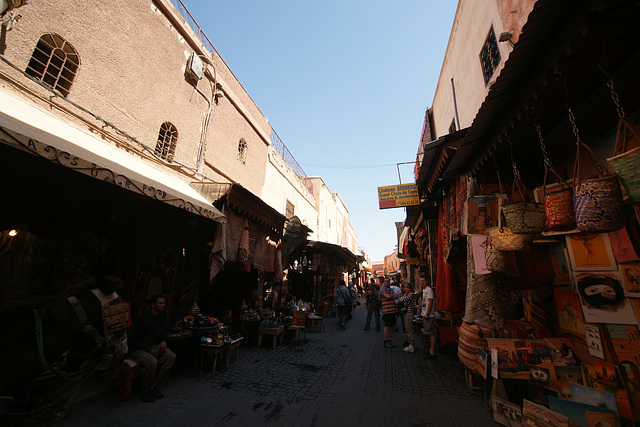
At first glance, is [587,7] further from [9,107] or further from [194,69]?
[194,69]

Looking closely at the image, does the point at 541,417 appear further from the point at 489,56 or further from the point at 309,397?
the point at 489,56

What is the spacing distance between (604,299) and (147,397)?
19.8 feet

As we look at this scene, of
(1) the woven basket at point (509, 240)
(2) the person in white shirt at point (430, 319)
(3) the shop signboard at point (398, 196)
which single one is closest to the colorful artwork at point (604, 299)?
(1) the woven basket at point (509, 240)

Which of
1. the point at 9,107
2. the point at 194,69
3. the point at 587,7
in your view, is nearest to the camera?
the point at 587,7

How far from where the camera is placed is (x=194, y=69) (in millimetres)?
7590

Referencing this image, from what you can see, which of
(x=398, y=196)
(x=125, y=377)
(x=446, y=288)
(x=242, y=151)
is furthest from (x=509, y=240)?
(x=242, y=151)

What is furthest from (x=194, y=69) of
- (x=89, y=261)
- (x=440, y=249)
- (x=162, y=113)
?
(x=440, y=249)

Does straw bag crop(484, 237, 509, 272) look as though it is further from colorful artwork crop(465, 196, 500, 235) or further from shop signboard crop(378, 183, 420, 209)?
shop signboard crop(378, 183, 420, 209)

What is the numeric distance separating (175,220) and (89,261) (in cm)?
179

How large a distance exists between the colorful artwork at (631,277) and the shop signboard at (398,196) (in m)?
4.65

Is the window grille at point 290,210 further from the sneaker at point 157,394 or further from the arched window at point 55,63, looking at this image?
the sneaker at point 157,394

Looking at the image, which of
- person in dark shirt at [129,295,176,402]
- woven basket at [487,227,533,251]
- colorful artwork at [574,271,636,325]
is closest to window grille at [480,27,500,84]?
woven basket at [487,227,533,251]

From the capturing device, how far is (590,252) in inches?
113

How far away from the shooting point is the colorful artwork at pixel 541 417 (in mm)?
2437
